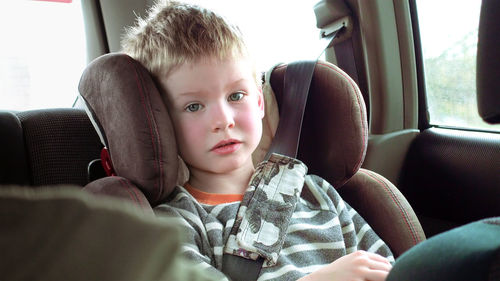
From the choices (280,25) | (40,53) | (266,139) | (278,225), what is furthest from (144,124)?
(280,25)

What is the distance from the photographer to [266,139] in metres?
1.67

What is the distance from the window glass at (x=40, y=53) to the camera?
1.78 metres

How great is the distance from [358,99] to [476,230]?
37.2 inches

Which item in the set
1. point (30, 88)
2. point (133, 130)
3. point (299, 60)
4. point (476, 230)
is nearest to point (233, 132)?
point (133, 130)

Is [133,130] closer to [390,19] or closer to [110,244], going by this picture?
[110,244]

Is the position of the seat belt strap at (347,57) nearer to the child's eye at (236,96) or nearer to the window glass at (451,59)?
the window glass at (451,59)

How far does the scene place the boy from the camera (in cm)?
126

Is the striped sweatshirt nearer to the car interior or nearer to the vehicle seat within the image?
the car interior

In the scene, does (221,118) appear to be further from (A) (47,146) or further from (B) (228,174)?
(A) (47,146)

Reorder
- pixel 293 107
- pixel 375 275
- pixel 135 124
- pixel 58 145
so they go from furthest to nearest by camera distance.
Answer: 1. pixel 293 107
2. pixel 58 145
3. pixel 135 124
4. pixel 375 275

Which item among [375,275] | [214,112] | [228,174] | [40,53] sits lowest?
[375,275]

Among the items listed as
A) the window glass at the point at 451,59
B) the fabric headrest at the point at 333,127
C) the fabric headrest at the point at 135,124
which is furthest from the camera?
the window glass at the point at 451,59

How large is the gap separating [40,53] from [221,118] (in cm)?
98

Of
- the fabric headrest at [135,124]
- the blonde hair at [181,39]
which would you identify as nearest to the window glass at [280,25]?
the blonde hair at [181,39]
